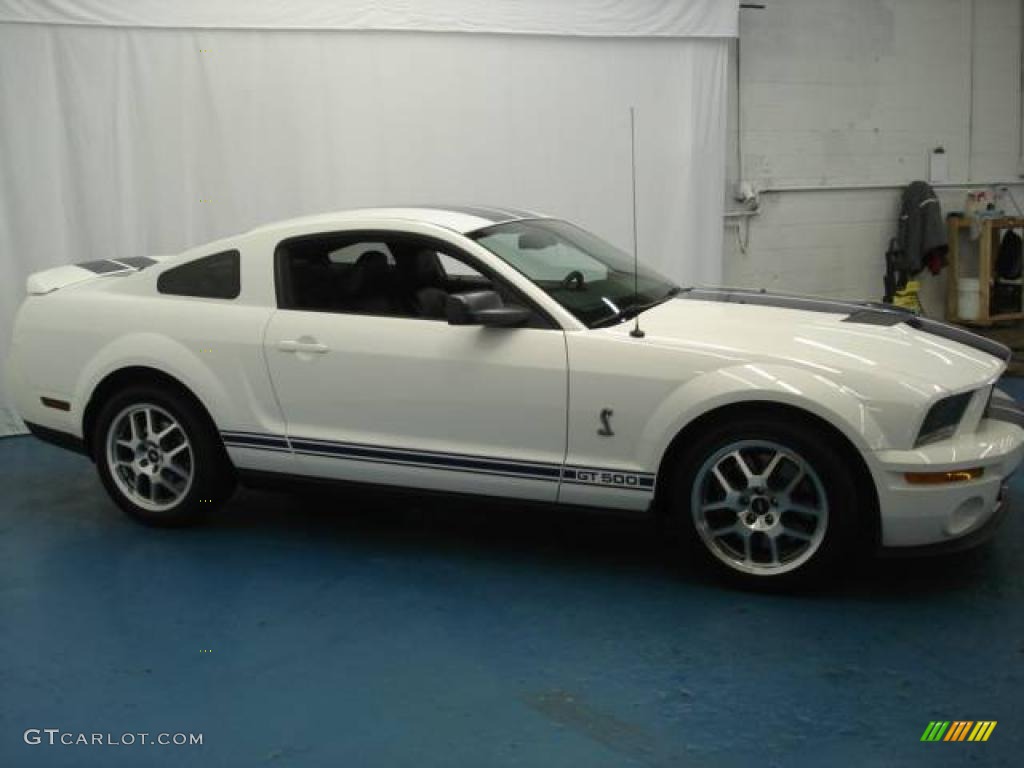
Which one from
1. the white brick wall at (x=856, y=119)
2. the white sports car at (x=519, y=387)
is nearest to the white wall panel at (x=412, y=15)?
the white brick wall at (x=856, y=119)

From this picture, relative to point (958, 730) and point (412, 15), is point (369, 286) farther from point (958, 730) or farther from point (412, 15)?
point (412, 15)

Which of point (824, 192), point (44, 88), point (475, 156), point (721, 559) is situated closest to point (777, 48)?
point (824, 192)

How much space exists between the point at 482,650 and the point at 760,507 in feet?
3.49

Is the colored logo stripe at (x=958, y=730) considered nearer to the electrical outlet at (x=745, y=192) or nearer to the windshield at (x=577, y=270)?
the windshield at (x=577, y=270)

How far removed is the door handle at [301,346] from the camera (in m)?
4.20

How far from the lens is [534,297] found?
3969mm

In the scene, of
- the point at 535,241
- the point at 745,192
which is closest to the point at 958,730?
the point at 535,241

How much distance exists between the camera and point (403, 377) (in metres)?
4.07

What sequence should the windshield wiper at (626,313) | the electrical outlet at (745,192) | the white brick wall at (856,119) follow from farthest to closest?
the white brick wall at (856,119), the electrical outlet at (745,192), the windshield wiper at (626,313)

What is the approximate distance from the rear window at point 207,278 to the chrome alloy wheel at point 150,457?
1.67 ft

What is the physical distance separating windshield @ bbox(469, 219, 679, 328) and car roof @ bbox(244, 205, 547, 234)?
0.07 meters

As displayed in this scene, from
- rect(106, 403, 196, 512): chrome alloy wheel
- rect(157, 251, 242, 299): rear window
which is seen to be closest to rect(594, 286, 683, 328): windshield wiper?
rect(157, 251, 242, 299): rear window

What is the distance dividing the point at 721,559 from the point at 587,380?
781 mm

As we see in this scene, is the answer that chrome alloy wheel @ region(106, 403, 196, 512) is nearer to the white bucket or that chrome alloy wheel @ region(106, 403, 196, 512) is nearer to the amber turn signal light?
the amber turn signal light
